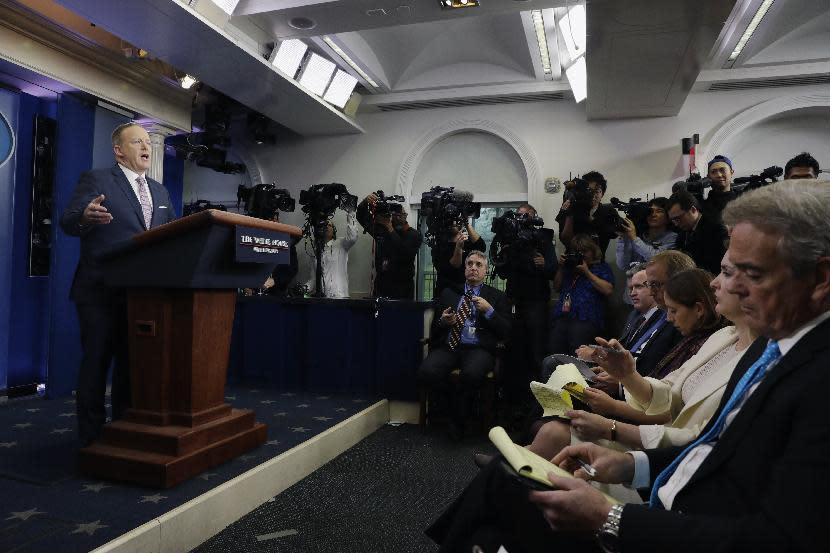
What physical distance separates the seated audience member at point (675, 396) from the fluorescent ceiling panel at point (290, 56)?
394cm

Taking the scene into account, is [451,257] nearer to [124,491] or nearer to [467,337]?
[467,337]

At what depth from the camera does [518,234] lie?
4102 millimetres

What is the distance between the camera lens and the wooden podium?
82.8 inches

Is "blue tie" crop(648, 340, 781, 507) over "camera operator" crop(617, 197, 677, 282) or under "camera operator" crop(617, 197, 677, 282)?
under

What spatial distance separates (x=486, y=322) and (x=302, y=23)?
8.35 ft

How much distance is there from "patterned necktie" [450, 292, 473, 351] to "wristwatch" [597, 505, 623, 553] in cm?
282

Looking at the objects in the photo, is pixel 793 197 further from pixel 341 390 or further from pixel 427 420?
pixel 341 390

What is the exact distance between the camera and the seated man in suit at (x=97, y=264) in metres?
2.31

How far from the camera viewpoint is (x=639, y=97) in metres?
4.82

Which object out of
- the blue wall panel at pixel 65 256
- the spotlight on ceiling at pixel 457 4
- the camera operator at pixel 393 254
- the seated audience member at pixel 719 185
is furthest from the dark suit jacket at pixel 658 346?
the blue wall panel at pixel 65 256

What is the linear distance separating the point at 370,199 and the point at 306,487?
255 cm

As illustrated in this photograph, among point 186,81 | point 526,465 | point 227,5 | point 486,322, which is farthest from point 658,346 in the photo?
point 186,81

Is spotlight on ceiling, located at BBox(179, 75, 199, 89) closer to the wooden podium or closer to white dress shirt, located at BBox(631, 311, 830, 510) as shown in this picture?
the wooden podium

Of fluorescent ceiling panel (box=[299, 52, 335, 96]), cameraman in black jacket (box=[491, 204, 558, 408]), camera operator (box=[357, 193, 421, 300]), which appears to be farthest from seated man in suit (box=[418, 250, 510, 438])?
fluorescent ceiling panel (box=[299, 52, 335, 96])
